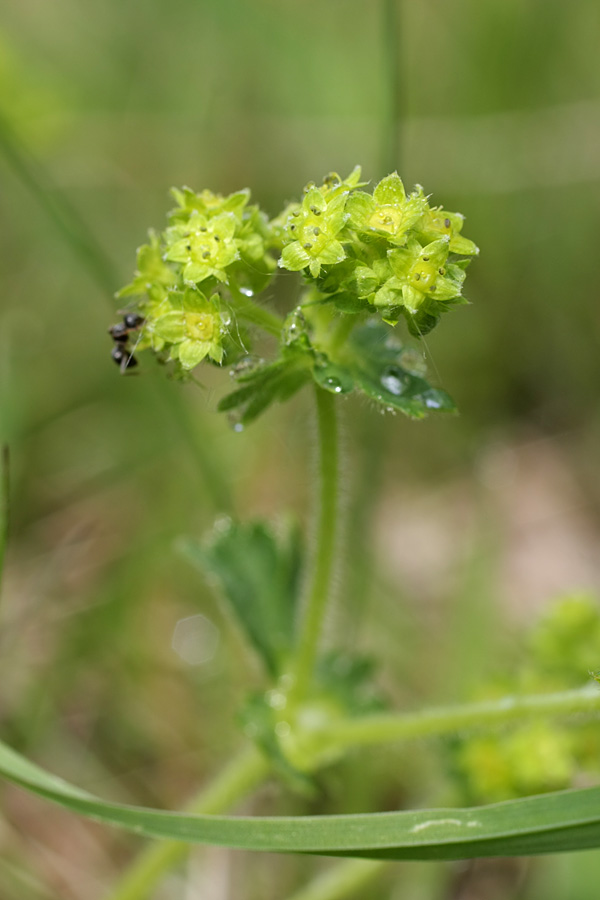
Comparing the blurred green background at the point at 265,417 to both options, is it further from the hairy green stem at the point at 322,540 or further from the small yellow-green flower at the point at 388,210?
the small yellow-green flower at the point at 388,210

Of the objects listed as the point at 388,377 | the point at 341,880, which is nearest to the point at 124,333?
the point at 388,377

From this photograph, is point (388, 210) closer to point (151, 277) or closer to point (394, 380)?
point (394, 380)

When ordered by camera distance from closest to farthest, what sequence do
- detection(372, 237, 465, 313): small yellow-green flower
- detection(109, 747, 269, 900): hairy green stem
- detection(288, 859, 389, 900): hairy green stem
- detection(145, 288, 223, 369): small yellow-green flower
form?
detection(372, 237, 465, 313): small yellow-green flower < detection(145, 288, 223, 369): small yellow-green flower < detection(109, 747, 269, 900): hairy green stem < detection(288, 859, 389, 900): hairy green stem

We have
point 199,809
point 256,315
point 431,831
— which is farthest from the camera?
point 199,809

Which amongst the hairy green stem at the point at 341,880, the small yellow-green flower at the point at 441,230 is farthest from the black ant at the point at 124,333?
the hairy green stem at the point at 341,880

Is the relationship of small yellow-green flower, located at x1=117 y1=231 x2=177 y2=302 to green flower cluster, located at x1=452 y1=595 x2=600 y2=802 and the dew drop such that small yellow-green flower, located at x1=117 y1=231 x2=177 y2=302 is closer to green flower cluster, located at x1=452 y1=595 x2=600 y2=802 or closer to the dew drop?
the dew drop

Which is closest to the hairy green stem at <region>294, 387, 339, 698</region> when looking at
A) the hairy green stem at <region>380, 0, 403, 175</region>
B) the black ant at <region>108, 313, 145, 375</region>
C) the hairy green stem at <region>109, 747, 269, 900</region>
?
the hairy green stem at <region>109, 747, 269, 900</region>

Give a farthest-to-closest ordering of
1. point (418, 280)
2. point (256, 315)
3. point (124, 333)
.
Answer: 1. point (124, 333)
2. point (256, 315)
3. point (418, 280)
